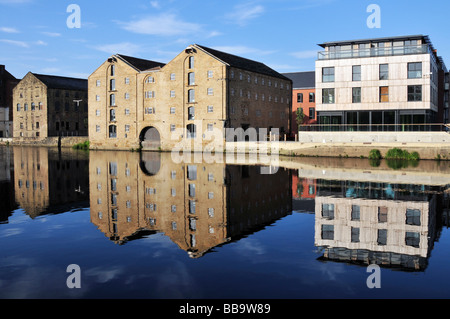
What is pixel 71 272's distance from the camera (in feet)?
26.9

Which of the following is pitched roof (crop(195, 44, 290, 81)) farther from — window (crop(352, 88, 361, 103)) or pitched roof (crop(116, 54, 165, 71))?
window (crop(352, 88, 361, 103))

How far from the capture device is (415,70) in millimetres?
42188

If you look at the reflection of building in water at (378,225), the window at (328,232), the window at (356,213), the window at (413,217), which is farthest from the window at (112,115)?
the window at (328,232)

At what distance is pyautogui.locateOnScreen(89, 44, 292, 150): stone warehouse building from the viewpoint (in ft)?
169

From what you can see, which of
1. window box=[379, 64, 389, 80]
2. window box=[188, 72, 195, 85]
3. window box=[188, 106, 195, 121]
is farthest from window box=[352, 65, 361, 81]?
window box=[188, 106, 195, 121]

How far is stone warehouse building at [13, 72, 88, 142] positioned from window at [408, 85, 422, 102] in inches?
2309

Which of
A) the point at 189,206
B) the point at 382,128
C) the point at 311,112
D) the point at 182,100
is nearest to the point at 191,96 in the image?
the point at 182,100

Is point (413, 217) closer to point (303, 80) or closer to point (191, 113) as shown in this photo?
point (191, 113)

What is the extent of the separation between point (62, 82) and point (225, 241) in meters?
79.2

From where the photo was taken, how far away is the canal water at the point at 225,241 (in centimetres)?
752

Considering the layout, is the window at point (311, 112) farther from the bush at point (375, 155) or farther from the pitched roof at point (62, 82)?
the pitched roof at point (62, 82)
